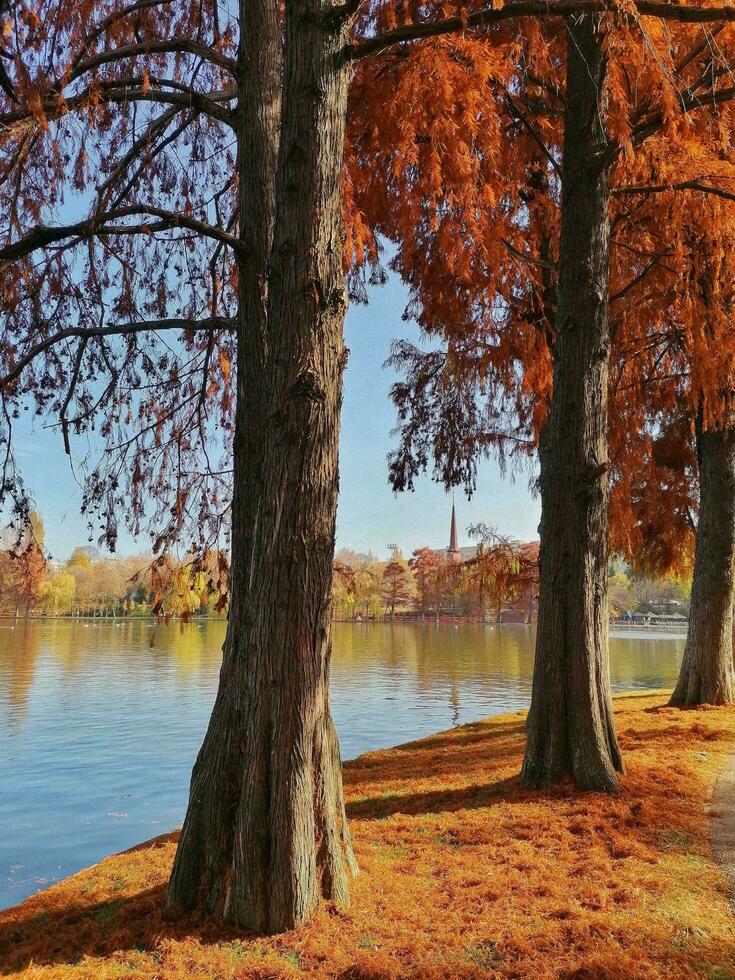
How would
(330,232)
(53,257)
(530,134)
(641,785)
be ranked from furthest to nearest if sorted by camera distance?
(530,134) → (641,785) → (53,257) → (330,232)

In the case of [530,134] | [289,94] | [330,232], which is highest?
[530,134]

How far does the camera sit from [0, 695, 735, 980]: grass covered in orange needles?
8.62 feet

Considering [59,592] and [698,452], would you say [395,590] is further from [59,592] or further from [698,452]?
[698,452]

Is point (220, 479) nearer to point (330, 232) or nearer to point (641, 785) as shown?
point (330, 232)

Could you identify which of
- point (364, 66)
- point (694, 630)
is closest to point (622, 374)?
point (694, 630)

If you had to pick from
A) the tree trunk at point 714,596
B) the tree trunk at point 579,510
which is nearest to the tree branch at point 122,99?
the tree trunk at point 579,510

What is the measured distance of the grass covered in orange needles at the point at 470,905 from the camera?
8.62 feet

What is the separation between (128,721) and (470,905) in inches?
383

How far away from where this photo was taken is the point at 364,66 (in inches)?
196

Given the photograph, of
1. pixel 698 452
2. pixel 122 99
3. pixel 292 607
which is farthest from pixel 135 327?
pixel 698 452

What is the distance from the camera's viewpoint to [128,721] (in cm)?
1170

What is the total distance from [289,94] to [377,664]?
19.6 metres

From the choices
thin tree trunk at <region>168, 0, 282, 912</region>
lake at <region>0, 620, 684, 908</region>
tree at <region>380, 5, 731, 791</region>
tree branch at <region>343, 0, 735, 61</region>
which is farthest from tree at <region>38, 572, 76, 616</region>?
tree branch at <region>343, 0, 735, 61</region>

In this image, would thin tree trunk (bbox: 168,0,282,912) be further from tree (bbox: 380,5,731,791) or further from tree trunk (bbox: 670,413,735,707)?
tree trunk (bbox: 670,413,735,707)
